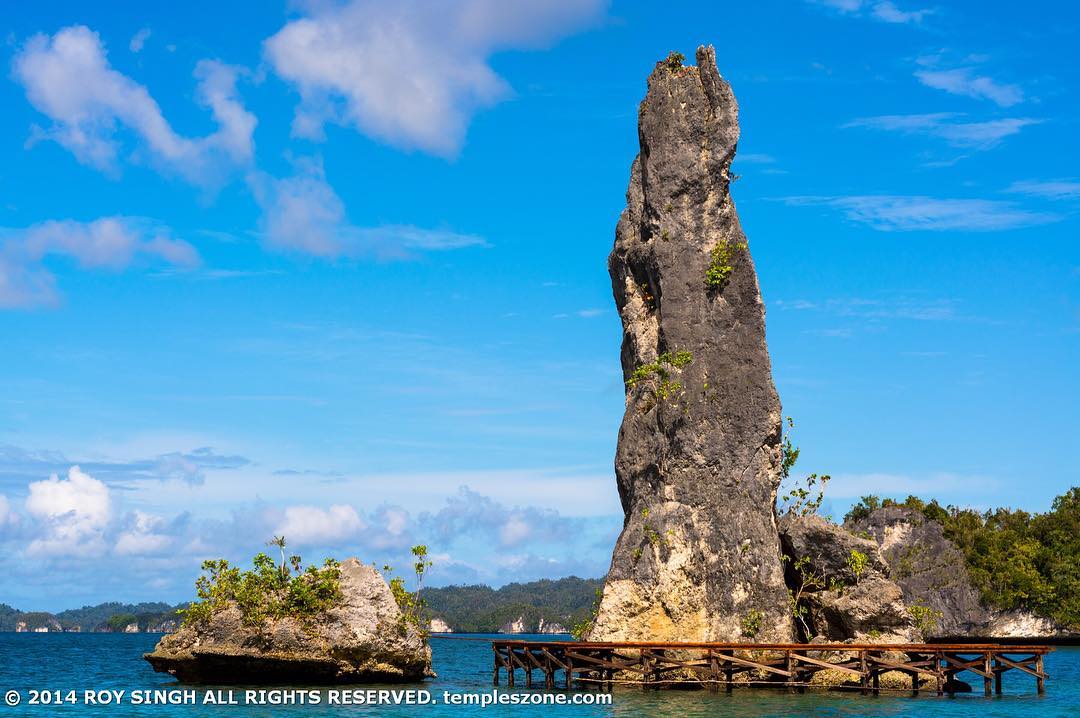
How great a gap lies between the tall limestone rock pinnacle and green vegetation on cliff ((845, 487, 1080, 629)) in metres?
61.4

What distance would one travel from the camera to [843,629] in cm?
4219

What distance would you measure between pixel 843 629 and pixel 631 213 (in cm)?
1736

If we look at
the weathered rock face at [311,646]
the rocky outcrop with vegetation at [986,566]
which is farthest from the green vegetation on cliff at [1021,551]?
the weathered rock face at [311,646]

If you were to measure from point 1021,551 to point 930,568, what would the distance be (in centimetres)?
737

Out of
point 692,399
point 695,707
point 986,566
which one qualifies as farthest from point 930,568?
point 695,707

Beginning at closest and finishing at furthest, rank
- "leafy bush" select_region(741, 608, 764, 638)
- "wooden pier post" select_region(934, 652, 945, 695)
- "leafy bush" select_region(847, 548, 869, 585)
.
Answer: "wooden pier post" select_region(934, 652, 945, 695), "leafy bush" select_region(741, 608, 764, 638), "leafy bush" select_region(847, 548, 869, 585)

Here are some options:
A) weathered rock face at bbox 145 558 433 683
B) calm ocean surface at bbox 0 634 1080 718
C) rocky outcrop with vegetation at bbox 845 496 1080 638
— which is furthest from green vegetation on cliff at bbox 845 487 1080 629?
weathered rock face at bbox 145 558 433 683

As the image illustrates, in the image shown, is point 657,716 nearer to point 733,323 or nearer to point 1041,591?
point 733,323

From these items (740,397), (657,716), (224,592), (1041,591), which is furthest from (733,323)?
(1041,591)

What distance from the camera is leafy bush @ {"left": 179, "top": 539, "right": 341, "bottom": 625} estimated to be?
38438mm

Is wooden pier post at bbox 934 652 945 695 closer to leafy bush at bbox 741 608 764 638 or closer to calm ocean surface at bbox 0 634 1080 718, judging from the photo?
calm ocean surface at bbox 0 634 1080 718

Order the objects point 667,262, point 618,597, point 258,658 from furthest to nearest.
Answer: point 667,262 → point 618,597 → point 258,658

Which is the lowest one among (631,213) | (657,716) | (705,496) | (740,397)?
(657,716)

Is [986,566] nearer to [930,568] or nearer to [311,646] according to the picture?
[930,568]
